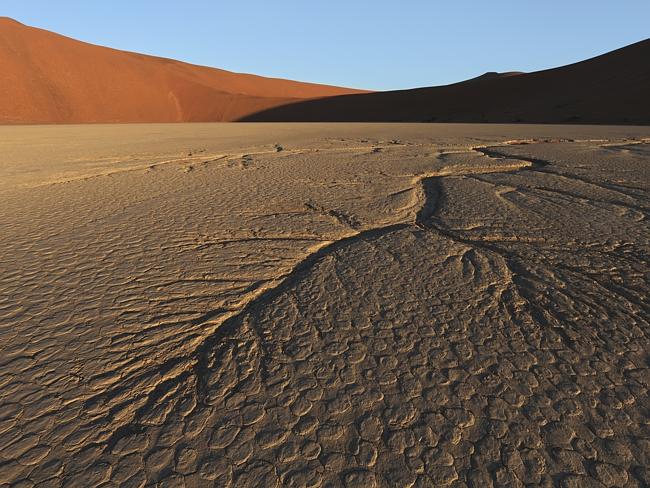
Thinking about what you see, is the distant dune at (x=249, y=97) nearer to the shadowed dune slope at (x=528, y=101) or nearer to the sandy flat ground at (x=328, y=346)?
the shadowed dune slope at (x=528, y=101)

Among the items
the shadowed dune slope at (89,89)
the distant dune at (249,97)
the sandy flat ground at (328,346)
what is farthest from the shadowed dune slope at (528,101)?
the sandy flat ground at (328,346)

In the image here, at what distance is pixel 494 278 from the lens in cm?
111

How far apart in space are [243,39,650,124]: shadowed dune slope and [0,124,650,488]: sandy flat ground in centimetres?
1160

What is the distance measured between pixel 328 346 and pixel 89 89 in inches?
1144

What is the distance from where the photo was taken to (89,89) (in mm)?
24047

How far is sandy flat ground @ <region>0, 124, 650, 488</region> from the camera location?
59 centimetres

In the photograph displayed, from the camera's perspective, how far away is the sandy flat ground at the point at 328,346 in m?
0.59

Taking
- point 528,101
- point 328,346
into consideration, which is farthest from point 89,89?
point 328,346

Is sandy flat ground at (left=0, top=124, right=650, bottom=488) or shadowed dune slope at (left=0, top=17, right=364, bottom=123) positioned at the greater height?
sandy flat ground at (left=0, top=124, right=650, bottom=488)

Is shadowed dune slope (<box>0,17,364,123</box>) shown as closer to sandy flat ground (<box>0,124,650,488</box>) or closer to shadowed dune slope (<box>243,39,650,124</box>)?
shadowed dune slope (<box>243,39,650,124</box>)

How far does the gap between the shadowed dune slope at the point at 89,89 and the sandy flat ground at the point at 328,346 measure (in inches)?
910

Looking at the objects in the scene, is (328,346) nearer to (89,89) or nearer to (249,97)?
(249,97)

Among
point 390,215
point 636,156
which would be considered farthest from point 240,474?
point 636,156

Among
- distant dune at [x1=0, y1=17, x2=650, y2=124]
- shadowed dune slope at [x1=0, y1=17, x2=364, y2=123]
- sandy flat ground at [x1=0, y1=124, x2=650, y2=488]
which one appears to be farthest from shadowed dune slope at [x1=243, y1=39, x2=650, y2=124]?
sandy flat ground at [x1=0, y1=124, x2=650, y2=488]
